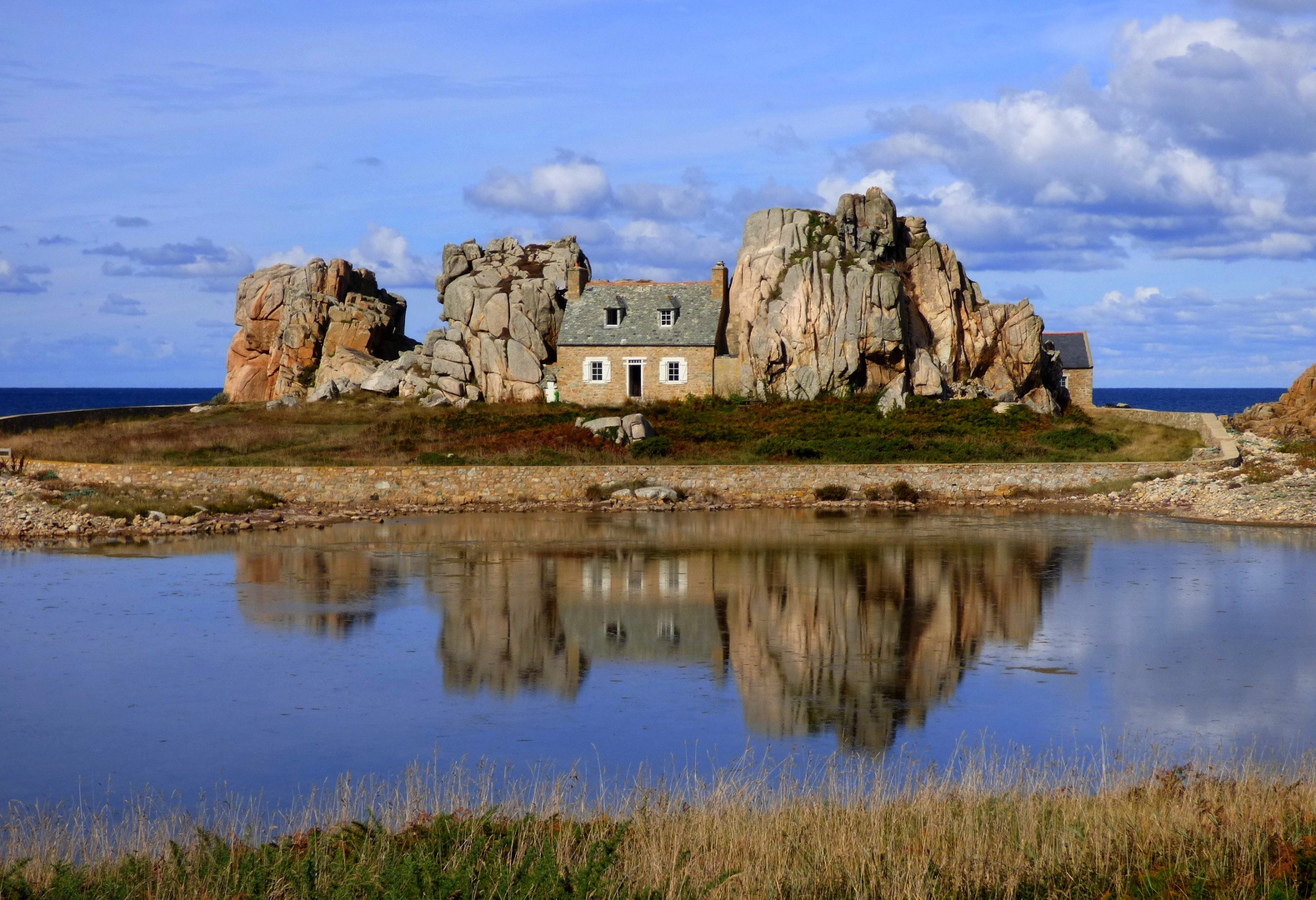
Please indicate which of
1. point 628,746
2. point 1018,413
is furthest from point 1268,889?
point 1018,413

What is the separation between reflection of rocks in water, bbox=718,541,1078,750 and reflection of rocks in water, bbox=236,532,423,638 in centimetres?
724

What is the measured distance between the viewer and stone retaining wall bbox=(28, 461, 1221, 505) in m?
40.3

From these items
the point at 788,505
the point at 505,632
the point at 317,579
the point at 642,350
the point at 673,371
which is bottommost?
the point at 505,632

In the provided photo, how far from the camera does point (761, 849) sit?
943 centimetres

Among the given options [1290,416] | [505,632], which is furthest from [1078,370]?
[505,632]

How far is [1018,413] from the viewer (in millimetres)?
49875

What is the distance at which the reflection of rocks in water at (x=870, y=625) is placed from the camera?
619 inches

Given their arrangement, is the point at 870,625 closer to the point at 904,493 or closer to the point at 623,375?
the point at 904,493

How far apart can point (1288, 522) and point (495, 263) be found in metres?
39.1

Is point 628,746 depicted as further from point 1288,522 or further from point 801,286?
point 801,286

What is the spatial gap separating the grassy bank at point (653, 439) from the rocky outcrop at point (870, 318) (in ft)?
6.47

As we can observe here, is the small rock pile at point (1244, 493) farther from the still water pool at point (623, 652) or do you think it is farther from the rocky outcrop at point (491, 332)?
the rocky outcrop at point (491, 332)

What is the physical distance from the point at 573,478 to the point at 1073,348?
106 feet

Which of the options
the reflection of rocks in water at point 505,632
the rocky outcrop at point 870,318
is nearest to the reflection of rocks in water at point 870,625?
the reflection of rocks in water at point 505,632
